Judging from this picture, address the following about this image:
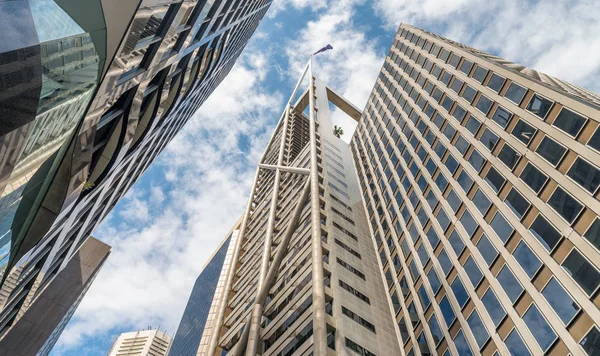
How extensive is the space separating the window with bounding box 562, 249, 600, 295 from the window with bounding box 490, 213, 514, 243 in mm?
4562

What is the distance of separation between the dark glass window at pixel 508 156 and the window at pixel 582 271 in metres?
8.00

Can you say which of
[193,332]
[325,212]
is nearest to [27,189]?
[325,212]

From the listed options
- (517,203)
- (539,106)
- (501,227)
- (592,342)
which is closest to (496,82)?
(539,106)

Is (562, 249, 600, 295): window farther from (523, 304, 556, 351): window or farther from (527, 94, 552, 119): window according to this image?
(527, 94, 552, 119): window

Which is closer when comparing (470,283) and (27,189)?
(27,189)

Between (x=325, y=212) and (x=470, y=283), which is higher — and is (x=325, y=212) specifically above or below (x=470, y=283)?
below

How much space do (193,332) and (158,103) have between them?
79.3m

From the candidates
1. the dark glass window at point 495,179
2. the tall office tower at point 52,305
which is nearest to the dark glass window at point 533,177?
the dark glass window at point 495,179

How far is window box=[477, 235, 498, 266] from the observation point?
77.9 ft

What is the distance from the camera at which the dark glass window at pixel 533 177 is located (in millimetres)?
22033

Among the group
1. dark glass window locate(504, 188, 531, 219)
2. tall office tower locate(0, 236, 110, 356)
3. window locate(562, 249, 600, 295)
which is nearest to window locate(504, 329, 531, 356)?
window locate(562, 249, 600, 295)

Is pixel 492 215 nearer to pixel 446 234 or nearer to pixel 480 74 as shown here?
pixel 446 234

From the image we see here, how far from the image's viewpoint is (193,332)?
92562mm

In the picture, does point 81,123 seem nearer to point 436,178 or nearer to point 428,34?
point 436,178
